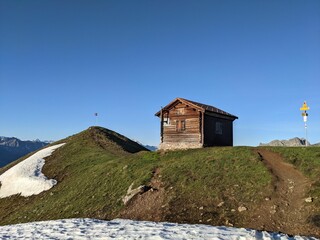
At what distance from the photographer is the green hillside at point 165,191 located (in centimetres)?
2148

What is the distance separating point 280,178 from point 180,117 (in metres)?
21.3

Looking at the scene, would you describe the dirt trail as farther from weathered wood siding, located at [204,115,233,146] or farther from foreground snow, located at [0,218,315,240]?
weathered wood siding, located at [204,115,233,146]

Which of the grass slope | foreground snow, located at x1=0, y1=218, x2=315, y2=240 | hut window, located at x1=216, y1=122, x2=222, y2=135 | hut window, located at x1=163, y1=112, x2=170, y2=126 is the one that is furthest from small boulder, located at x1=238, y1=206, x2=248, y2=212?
hut window, located at x1=163, y1=112, x2=170, y2=126

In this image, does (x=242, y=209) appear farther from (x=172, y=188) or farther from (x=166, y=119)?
(x=166, y=119)

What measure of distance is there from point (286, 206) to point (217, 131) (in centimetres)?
2456

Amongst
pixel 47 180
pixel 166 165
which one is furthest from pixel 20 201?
pixel 166 165

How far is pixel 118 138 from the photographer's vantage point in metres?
68.8

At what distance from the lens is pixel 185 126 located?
4312 cm

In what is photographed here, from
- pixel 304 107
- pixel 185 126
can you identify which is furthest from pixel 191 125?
pixel 304 107

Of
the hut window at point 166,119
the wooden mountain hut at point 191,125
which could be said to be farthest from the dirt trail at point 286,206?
the hut window at point 166,119

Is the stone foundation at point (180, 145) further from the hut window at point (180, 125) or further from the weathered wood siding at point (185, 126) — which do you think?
the hut window at point (180, 125)

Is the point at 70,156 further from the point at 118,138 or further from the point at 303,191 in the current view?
the point at 303,191

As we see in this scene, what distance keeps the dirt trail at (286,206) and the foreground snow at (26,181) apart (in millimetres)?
28402

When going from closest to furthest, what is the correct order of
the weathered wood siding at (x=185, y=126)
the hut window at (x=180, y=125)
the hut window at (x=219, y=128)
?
1. the weathered wood siding at (x=185, y=126)
2. the hut window at (x=180, y=125)
3. the hut window at (x=219, y=128)
